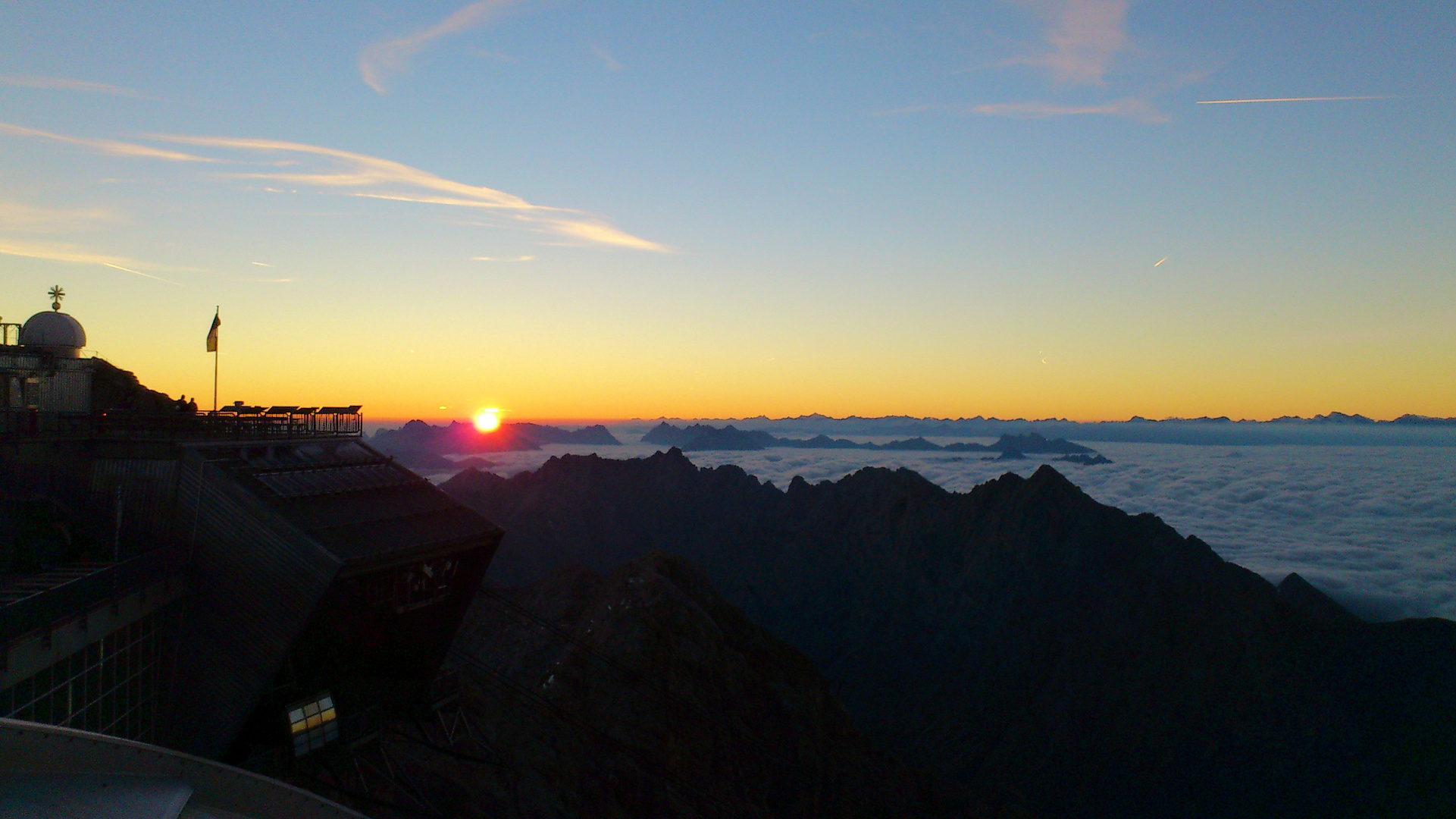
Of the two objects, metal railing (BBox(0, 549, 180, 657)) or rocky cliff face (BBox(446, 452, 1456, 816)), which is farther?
rocky cliff face (BBox(446, 452, 1456, 816))

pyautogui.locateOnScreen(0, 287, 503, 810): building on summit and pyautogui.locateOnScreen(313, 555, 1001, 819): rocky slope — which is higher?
pyautogui.locateOnScreen(0, 287, 503, 810): building on summit

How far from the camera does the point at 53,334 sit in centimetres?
3759

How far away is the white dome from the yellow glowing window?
80.1 ft

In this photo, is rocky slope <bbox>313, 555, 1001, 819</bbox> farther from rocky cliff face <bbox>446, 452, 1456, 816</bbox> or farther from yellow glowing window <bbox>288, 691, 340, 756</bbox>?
rocky cliff face <bbox>446, 452, 1456, 816</bbox>

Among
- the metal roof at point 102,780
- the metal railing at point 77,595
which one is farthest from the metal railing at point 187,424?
the metal roof at point 102,780

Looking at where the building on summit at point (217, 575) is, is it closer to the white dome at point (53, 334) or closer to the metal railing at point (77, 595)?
the metal railing at point (77, 595)

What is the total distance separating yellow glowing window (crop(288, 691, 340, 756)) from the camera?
26.4 meters

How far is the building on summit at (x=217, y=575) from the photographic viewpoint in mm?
24031

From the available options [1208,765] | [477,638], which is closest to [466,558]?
[477,638]

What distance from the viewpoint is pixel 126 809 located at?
1123cm

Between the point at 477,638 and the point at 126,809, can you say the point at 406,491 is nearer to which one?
the point at 126,809

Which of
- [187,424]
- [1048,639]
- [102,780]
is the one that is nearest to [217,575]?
[187,424]

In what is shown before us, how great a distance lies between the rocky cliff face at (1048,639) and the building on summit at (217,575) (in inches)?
3130

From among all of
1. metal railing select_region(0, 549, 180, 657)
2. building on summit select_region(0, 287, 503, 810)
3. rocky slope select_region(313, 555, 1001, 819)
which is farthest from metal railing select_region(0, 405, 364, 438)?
rocky slope select_region(313, 555, 1001, 819)
